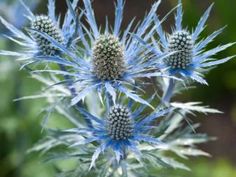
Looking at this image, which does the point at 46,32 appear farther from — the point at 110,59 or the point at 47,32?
the point at 110,59

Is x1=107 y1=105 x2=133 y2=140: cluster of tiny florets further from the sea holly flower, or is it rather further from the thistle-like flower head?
the sea holly flower

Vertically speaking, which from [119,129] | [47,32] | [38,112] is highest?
[47,32]

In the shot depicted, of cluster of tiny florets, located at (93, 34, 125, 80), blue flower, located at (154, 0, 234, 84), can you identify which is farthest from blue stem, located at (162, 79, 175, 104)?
cluster of tiny florets, located at (93, 34, 125, 80)

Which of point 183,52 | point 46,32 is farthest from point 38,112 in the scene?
point 183,52

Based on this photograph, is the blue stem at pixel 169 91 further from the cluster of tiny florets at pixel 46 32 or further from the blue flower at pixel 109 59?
the cluster of tiny florets at pixel 46 32

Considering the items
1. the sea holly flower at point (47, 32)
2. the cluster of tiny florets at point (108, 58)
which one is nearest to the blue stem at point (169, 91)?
the cluster of tiny florets at point (108, 58)

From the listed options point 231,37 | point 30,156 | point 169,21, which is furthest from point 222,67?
point 30,156
